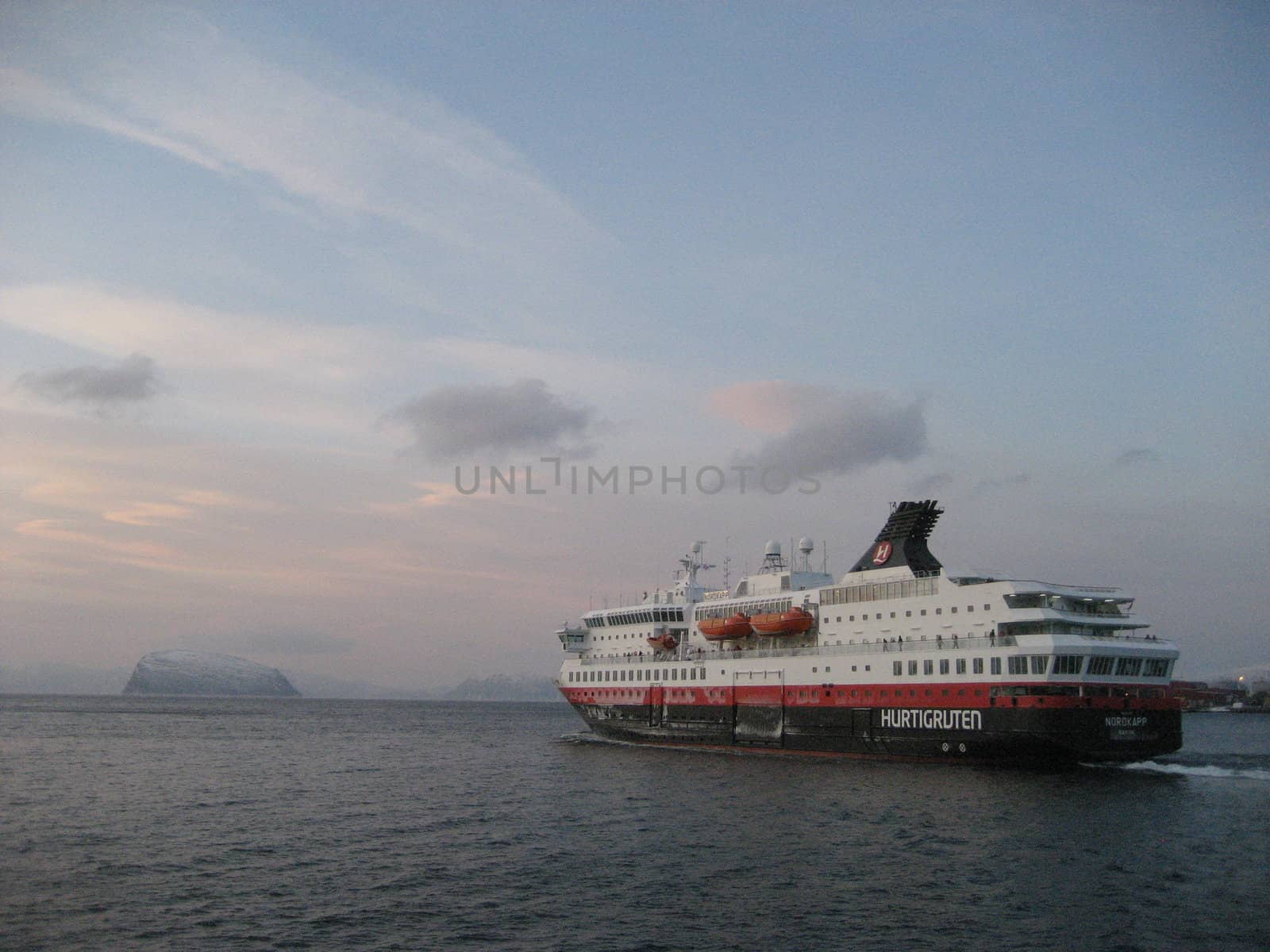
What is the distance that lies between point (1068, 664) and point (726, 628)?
→ 25.2m

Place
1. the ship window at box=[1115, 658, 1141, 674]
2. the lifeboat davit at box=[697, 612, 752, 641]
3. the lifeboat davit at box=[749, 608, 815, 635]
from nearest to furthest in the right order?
1. the ship window at box=[1115, 658, 1141, 674]
2. the lifeboat davit at box=[749, 608, 815, 635]
3. the lifeboat davit at box=[697, 612, 752, 641]

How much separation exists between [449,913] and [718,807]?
66.6 feet

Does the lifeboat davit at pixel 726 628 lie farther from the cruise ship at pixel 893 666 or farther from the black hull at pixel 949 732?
the black hull at pixel 949 732

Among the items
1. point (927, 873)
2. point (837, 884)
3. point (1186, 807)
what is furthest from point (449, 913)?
point (1186, 807)

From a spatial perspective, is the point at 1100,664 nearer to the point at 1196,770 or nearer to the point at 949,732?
the point at 949,732

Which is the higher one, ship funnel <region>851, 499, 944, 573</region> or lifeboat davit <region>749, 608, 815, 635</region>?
ship funnel <region>851, 499, 944, 573</region>

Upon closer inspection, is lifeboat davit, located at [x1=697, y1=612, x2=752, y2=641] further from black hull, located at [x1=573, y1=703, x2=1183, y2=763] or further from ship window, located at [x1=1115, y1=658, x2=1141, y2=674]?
ship window, located at [x1=1115, y1=658, x2=1141, y2=674]

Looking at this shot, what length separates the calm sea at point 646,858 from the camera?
26469 millimetres

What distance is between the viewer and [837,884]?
103 feet

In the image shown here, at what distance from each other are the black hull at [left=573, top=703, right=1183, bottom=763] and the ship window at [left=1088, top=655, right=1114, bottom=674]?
1950 millimetres

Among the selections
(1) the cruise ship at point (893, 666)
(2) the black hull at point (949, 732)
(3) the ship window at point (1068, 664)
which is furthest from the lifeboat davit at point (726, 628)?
(3) the ship window at point (1068, 664)

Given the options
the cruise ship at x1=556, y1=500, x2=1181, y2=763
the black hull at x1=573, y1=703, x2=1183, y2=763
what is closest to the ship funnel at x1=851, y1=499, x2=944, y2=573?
the cruise ship at x1=556, y1=500, x2=1181, y2=763

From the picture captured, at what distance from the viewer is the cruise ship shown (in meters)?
51.9

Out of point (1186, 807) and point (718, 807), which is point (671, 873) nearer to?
point (718, 807)
